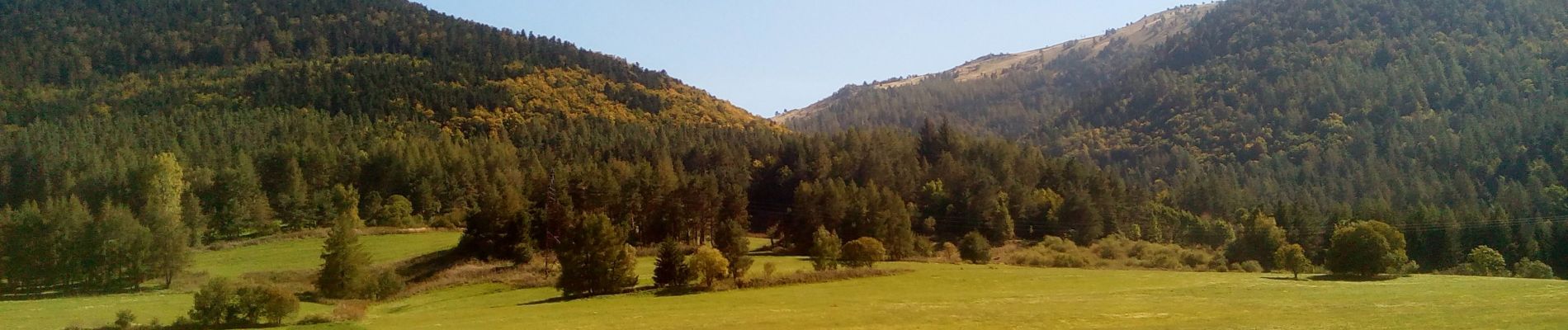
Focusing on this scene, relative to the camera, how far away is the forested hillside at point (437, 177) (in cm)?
8331

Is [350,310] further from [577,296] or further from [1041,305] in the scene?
[1041,305]

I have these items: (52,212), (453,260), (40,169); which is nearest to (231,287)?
(453,260)

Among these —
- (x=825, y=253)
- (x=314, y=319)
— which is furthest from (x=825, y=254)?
(x=314, y=319)

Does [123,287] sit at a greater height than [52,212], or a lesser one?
lesser

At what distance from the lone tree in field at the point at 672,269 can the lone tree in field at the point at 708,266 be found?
0.72 m

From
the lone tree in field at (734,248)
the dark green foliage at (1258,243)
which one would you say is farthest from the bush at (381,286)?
the dark green foliage at (1258,243)

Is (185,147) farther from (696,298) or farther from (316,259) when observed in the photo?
(696,298)

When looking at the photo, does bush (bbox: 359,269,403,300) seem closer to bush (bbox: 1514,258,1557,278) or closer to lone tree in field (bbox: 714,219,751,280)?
lone tree in field (bbox: 714,219,751,280)

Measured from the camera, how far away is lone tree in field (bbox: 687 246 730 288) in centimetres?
6456

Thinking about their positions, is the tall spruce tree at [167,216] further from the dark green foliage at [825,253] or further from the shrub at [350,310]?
the dark green foliage at [825,253]

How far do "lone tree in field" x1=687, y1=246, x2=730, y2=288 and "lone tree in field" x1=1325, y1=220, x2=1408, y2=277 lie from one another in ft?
136

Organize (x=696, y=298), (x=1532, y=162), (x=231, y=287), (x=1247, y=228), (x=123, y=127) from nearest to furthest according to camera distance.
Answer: (x=231, y=287) → (x=696, y=298) → (x=1247, y=228) → (x=123, y=127) → (x=1532, y=162)

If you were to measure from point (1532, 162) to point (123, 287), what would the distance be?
215m

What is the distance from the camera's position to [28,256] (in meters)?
73.8
